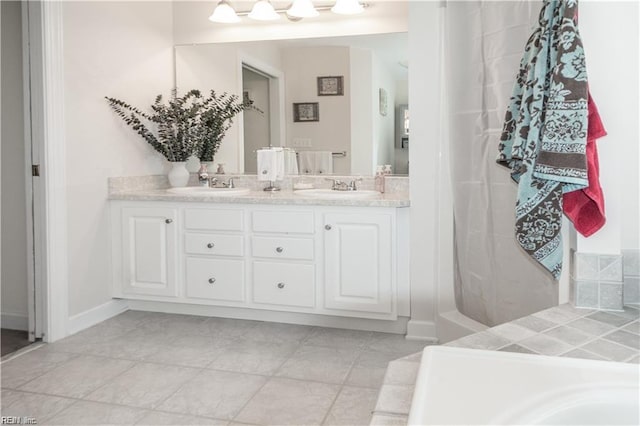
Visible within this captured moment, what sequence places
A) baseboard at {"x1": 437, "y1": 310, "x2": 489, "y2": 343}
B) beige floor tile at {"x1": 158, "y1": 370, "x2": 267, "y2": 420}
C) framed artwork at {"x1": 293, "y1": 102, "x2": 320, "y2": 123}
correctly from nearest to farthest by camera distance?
1. beige floor tile at {"x1": 158, "y1": 370, "x2": 267, "y2": 420}
2. baseboard at {"x1": 437, "y1": 310, "x2": 489, "y2": 343}
3. framed artwork at {"x1": 293, "y1": 102, "x2": 320, "y2": 123}

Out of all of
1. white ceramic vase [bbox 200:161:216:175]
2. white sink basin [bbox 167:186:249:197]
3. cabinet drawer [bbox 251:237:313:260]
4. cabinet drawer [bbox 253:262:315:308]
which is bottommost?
cabinet drawer [bbox 253:262:315:308]

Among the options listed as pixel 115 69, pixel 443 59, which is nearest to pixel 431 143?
pixel 443 59

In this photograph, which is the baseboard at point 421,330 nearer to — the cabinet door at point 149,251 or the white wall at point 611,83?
the cabinet door at point 149,251

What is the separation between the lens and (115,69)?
3289 millimetres

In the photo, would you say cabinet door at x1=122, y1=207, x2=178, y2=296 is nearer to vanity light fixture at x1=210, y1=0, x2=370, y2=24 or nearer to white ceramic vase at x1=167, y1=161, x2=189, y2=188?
white ceramic vase at x1=167, y1=161, x2=189, y2=188

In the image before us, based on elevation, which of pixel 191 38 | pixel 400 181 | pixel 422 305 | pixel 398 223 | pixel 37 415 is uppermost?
pixel 191 38

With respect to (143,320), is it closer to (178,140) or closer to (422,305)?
(178,140)

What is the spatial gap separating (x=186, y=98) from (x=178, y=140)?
319mm

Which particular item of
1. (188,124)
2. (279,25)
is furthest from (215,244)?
(279,25)

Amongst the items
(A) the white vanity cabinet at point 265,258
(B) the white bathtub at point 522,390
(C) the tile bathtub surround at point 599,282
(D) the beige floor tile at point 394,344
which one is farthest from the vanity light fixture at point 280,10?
(B) the white bathtub at point 522,390

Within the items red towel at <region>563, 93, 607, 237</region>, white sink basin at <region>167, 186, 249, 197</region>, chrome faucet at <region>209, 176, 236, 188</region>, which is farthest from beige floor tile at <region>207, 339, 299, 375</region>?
red towel at <region>563, 93, 607, 237</region>

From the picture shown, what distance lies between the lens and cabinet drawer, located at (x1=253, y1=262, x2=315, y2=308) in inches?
117

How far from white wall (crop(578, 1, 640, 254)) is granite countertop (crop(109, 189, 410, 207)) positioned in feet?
4.87

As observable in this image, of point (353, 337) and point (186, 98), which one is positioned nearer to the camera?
point (353, 337)
